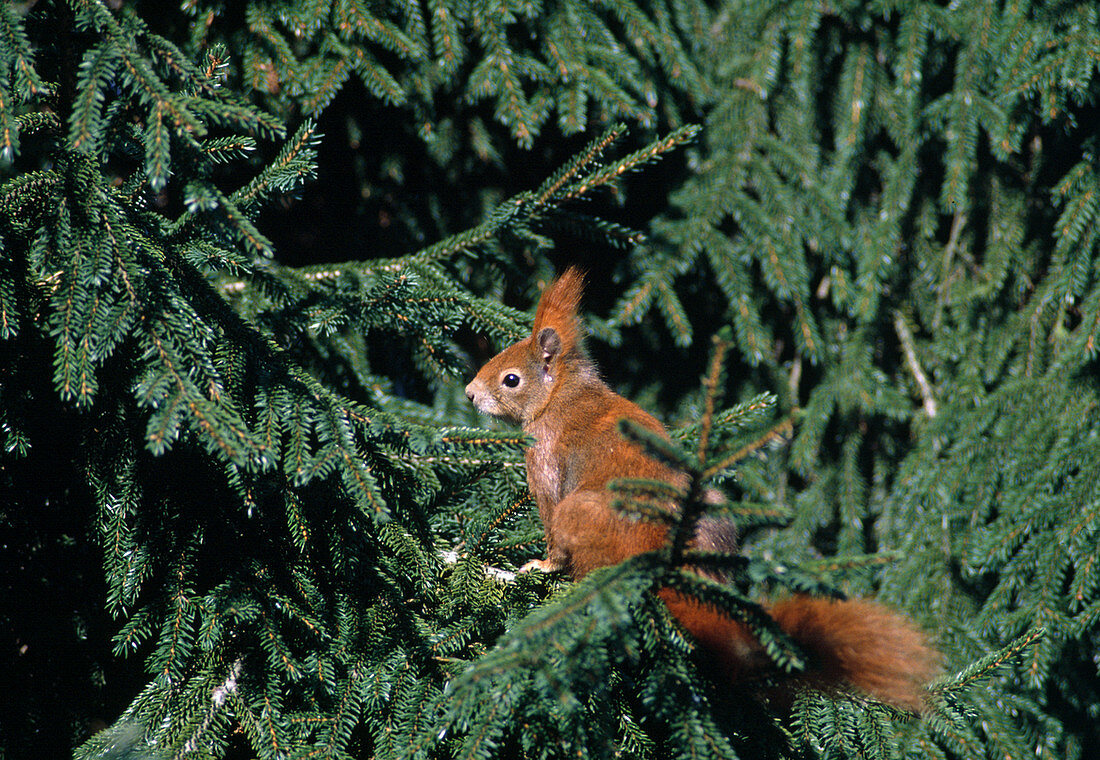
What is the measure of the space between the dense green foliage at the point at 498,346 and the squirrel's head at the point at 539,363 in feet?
0.30

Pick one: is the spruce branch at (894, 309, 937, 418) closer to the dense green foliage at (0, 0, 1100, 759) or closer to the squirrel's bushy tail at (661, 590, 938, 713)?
the dense green foliage at (0, 0, 1100, 759)

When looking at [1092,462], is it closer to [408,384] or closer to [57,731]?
[408,384]

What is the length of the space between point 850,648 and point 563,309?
4.02 feet

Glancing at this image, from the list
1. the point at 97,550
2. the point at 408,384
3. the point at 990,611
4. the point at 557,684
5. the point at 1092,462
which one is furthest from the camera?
the point at 408,384

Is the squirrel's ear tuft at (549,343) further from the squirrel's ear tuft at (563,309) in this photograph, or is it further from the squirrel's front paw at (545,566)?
the squirrel's front paw at (545,566)

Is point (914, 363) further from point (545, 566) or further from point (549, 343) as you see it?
point (545, 566)

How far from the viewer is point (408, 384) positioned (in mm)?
2543

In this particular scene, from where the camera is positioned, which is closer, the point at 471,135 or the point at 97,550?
the point at 97,550

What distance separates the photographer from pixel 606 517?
59.7 inches

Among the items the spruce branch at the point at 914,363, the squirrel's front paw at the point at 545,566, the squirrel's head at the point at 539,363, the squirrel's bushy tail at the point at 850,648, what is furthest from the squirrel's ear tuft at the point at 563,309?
the spruce branch at the point at 914,363

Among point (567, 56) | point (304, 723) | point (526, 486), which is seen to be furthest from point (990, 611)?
point (567, 56)

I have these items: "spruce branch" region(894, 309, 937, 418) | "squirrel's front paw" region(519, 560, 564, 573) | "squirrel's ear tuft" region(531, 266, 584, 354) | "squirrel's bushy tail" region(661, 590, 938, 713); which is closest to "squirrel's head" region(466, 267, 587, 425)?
"squirrel's ear tuft" region(531, 266, 584, 354)

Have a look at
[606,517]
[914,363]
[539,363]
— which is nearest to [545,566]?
[606,517]

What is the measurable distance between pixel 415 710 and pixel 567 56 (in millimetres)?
1702
